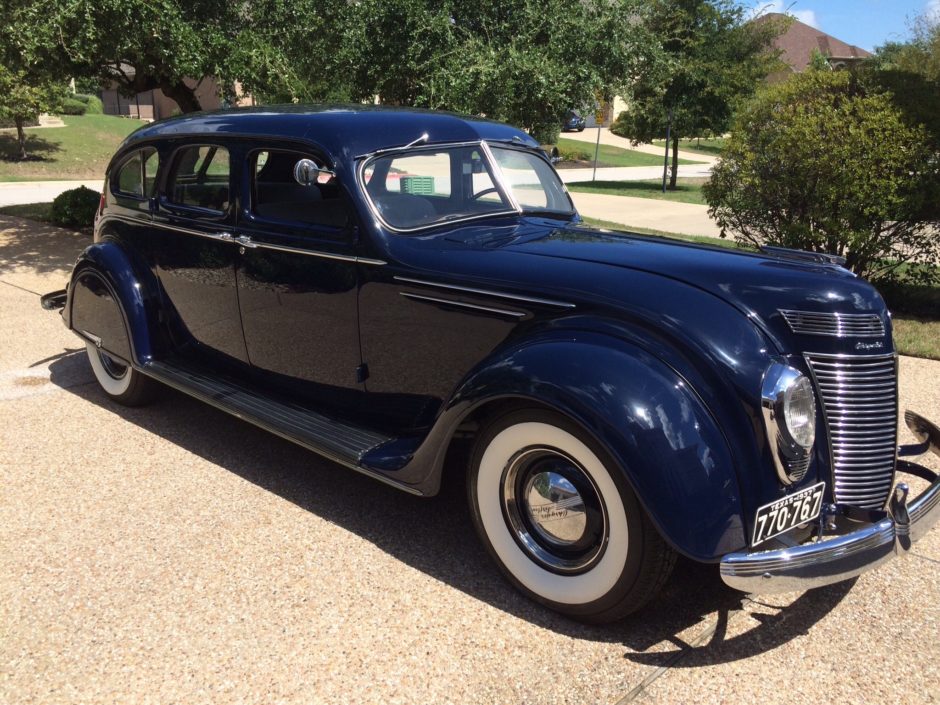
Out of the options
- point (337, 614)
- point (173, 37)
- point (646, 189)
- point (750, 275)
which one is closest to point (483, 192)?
point (750, 275)

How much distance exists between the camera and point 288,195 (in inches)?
157

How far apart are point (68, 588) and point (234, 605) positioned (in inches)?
27.2

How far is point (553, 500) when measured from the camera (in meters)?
2.88

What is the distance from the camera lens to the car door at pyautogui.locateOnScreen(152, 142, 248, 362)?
411 cm

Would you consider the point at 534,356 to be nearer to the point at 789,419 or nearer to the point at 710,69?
the point at 789,419

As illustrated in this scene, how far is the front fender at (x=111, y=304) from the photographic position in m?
4.53

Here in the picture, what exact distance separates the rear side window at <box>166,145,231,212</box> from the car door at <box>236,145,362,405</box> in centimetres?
21

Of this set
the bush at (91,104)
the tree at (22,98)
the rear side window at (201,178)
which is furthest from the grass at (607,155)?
the rear side window at (201,178)

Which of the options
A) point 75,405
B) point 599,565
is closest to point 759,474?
point 599,565

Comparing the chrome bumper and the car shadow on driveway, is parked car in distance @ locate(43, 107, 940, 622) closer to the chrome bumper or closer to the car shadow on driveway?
the chrome bumper

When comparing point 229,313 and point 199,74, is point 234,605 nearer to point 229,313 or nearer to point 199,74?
point 229,313

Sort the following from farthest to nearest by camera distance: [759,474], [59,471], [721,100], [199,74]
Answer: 1. [721,100]
2. [199,74]
3. [59,471]
4. [759,474]

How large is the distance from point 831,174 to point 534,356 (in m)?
5.48

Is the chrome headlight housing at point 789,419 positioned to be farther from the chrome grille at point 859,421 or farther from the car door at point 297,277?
the car door at point 297,277
